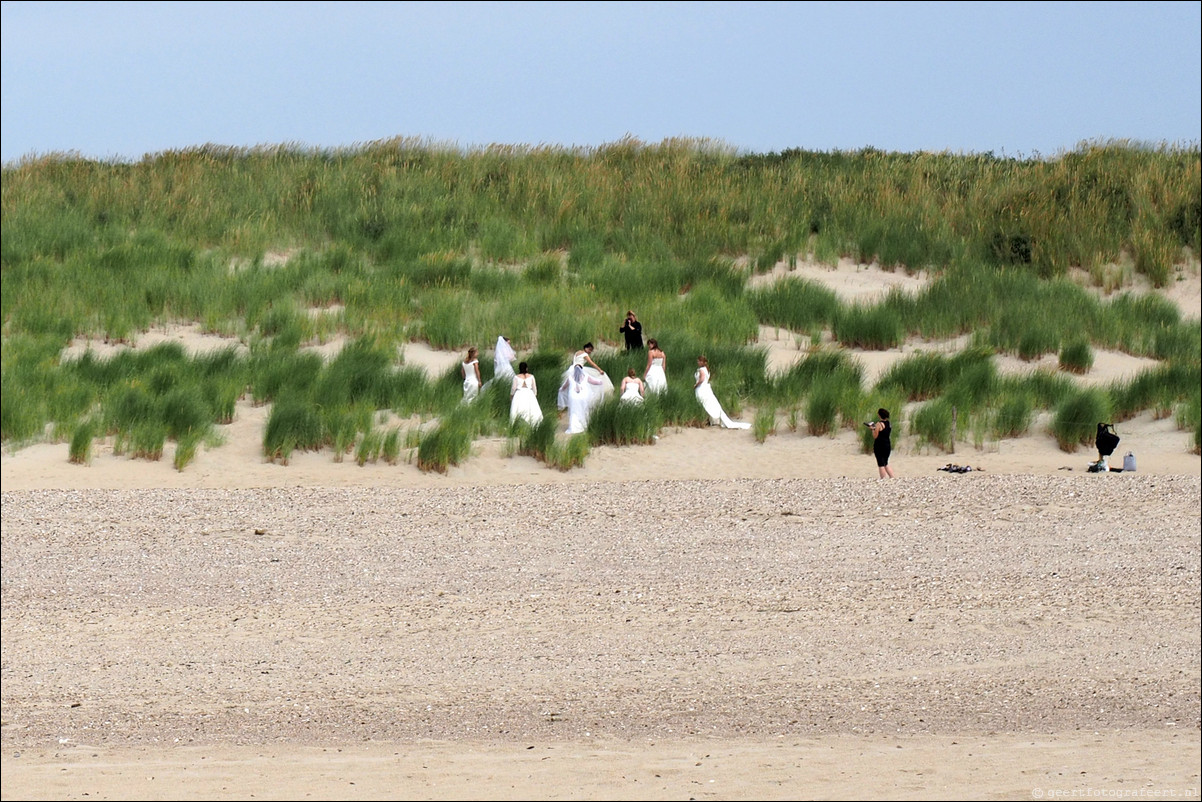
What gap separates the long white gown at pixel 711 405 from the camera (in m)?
18.3

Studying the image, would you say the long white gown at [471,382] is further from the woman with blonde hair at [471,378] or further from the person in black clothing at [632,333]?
the person in black clothing at [632,333]

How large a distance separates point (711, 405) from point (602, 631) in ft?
29.8

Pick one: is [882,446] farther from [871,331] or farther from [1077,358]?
[871,331]

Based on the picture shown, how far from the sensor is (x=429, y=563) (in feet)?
37.3

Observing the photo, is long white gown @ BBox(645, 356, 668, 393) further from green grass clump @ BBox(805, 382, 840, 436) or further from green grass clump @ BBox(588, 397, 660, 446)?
green grass clump @ BBox(805, 382, 840, 436)

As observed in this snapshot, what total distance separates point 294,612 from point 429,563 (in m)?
1.62

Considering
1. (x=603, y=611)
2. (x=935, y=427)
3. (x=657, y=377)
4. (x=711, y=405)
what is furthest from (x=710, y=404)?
(x=603, y=611)

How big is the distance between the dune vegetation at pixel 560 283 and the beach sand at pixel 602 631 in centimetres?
250

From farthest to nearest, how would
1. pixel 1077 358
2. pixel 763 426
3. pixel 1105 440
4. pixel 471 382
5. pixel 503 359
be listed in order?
pixel 1077 358
pixel 503 359
pixel 471 382
pixel 763 426
pixel 1105 440

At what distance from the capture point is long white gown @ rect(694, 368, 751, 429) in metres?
18.3

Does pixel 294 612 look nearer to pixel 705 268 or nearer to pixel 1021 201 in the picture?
pixel 705 268

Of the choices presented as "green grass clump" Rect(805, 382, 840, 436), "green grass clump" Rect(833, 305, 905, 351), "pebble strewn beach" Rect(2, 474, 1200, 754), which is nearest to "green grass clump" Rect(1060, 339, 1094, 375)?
"green grass clump" Rect(833, 305, 905, 351)

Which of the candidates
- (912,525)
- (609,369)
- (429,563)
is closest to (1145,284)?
(609,369)

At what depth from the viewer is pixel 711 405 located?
722 inches
